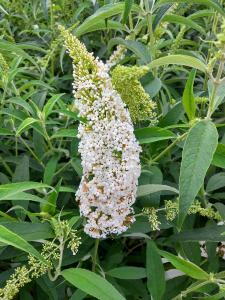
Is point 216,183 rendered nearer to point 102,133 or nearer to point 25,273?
point 102,133

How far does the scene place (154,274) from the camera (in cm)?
151

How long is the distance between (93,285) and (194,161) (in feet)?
1.46

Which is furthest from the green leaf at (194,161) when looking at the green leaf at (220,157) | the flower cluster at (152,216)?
the flower cluster at (152,216)

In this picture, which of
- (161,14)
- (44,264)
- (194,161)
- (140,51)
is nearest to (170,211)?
(194,161)

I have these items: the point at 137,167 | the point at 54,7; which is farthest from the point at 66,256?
the point at 54,7

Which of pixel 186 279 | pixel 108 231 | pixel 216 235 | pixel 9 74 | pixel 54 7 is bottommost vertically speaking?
pixel 186 279

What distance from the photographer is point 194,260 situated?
1694 mm

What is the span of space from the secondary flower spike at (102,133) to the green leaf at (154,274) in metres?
0.25

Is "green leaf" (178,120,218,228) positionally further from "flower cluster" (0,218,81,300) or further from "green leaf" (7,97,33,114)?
"green leaf" (7,97,33,114)

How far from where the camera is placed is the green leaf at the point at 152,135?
1.48 metres

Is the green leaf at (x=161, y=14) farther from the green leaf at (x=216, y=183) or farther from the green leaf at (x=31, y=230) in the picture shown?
the green leaf at (x=31, y=230)

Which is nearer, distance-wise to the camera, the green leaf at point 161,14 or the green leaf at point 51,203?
the green leaf at point 51,203

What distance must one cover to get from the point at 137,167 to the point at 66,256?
46 centimetres

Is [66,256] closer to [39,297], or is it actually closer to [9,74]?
[39,297]
